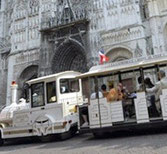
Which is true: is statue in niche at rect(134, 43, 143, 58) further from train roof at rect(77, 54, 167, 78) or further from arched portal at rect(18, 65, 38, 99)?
arched portal at rect(18, 65, 38, 99)

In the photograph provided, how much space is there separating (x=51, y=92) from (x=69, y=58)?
12109 mm

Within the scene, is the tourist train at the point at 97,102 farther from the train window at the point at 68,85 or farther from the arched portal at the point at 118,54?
the arched portal at the point at 118,54

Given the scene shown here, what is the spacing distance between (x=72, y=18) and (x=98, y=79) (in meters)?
13.2

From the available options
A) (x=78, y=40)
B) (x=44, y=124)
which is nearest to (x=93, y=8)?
(x=78, y=40)

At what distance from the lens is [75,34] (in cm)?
1944

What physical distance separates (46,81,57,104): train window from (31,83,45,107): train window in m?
0.28

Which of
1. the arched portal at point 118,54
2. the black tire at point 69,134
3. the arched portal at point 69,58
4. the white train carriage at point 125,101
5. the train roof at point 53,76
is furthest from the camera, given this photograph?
the arched portal at point 69,58

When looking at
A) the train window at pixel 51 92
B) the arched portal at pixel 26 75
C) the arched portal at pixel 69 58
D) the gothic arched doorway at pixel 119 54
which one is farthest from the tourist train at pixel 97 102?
the arched portal at pixel 26 75

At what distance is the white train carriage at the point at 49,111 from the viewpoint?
25.7ft

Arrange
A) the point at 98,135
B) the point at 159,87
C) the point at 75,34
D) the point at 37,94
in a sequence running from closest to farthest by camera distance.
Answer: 1. the point at 159,87
2. the point at 98,135
3. the point at 37,94
4. the point at 75,34

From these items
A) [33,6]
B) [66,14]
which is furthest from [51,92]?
[33,6]

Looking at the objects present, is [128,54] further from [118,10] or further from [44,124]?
[44,124]

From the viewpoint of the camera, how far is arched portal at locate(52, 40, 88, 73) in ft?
64.1

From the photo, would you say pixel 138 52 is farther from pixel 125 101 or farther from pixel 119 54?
pixel 125 101
